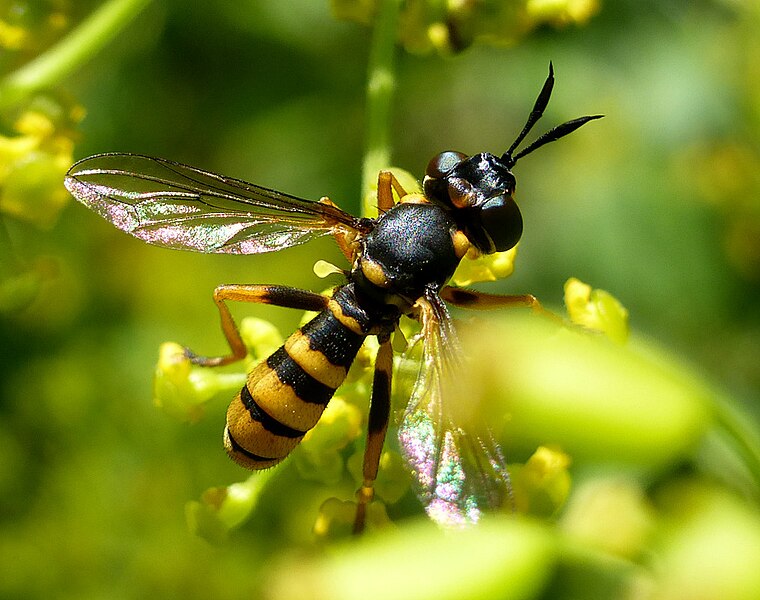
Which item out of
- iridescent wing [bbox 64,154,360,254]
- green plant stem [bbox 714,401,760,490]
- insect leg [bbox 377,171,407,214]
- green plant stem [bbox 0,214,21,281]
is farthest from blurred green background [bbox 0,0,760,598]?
green plant stem [bbox 714,401,760,490]

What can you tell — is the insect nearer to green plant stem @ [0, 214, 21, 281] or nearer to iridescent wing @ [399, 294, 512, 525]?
iridescent wing @ [399, 294, 512, 525]

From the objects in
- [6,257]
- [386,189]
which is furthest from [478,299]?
→ [6,257]

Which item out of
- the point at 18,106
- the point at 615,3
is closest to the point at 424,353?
the point at 18,106

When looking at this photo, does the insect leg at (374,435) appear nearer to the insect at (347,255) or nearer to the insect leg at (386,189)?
the insect at (347,255)

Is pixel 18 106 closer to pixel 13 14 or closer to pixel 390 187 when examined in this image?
pixel 13 14

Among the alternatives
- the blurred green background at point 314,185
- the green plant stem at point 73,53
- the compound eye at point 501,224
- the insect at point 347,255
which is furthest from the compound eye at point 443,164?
the blurred green background at point 314,185
